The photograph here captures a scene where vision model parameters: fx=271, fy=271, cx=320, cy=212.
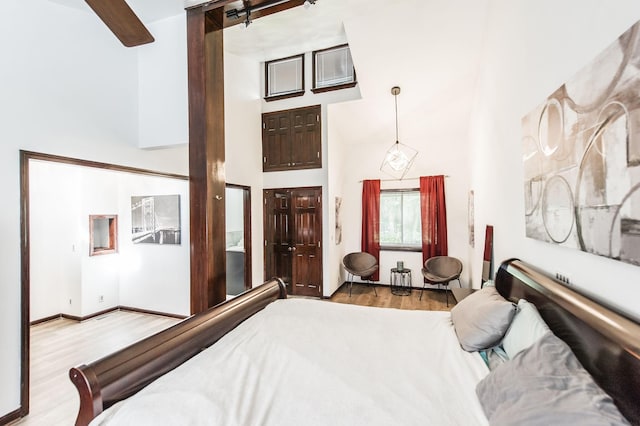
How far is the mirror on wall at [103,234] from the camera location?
4.14m

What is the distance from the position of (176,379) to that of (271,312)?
904 millimetres

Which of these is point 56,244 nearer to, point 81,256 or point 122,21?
point 81,256

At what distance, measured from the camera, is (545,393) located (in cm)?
88

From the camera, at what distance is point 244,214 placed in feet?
15.4

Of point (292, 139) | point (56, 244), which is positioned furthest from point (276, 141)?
point (56, 244)

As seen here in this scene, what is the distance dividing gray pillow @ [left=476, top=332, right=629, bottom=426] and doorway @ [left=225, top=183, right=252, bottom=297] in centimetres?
392

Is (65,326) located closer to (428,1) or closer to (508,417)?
(508,417)

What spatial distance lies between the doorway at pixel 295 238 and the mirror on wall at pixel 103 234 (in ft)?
7.89

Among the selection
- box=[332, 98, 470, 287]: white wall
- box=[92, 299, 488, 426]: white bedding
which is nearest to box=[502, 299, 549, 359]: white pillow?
box=[92, 299, 488, 426]: white bedding

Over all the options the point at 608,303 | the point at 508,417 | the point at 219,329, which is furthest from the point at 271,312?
the point at 608,303

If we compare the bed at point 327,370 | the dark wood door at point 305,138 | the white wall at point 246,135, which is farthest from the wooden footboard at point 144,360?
the dark wood door at point 305,138

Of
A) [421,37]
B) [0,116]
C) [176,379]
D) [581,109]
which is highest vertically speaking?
[421,37]

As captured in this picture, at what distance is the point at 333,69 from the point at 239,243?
3.57m

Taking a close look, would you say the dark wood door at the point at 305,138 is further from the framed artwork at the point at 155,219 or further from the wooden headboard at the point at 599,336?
the wooden headboard at the point at 599,336
